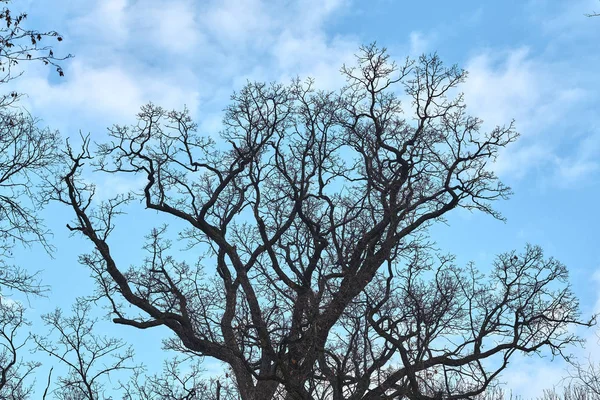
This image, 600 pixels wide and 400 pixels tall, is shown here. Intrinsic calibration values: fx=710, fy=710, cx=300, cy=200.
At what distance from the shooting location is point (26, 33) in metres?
9.45

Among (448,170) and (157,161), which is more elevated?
(157,161)

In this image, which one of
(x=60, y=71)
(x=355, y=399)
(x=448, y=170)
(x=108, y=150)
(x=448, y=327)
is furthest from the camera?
(x=108, y=150)

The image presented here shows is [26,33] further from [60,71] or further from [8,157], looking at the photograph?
[8,157]

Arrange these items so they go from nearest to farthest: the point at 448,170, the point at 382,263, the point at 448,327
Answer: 1. the point at 448,327
2. the point at 382,263
3. the point at 448,170

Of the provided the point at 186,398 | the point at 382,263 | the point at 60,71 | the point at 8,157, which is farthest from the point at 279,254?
the point at 60,71

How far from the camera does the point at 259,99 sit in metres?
21.1

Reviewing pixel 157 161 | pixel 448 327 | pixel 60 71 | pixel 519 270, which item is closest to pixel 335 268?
pixel 448 327

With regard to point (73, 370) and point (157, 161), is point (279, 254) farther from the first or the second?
point (73, 370)

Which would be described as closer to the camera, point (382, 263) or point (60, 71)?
point (60, 71)

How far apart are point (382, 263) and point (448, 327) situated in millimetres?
2372

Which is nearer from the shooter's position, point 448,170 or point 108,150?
point 448,170

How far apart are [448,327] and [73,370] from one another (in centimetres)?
1009

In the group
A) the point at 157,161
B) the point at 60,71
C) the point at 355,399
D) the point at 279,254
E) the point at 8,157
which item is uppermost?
the point at 157,161

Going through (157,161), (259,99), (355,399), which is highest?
(259,99)
